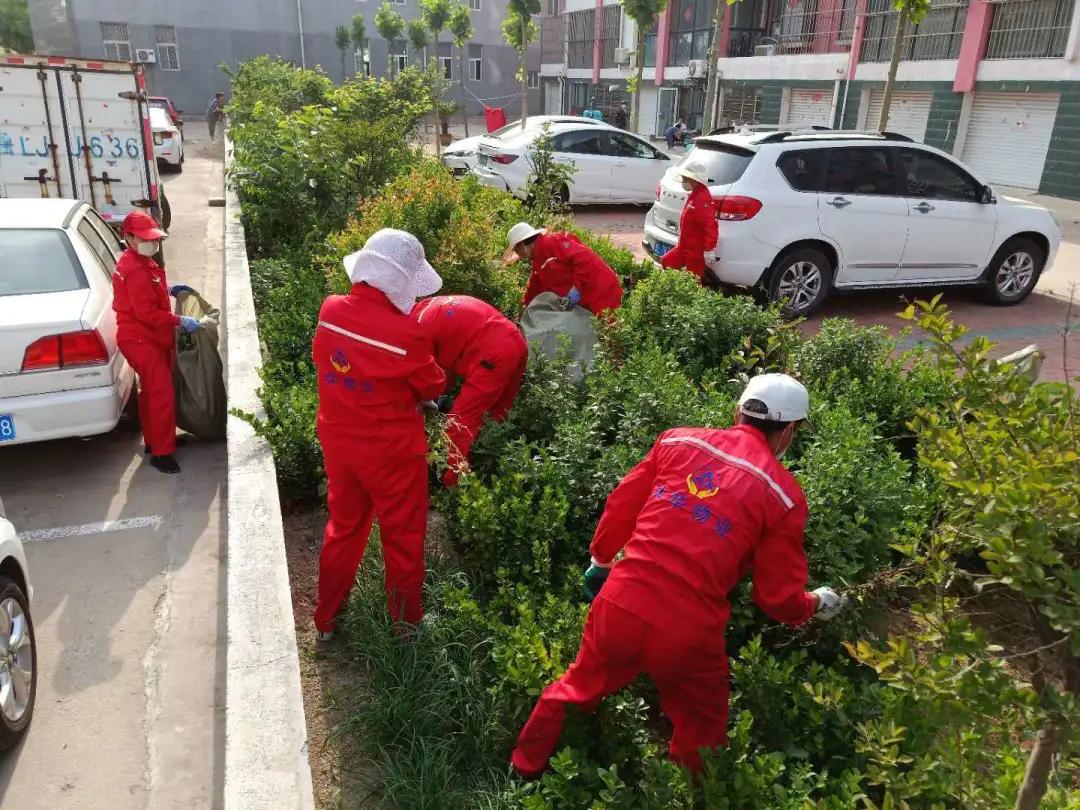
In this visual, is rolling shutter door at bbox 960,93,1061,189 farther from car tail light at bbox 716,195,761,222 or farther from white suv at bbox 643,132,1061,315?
car tail light at bbox 716,195,761,222

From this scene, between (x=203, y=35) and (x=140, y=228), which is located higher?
(x=203, y=35)

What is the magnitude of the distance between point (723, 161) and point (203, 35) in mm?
38434

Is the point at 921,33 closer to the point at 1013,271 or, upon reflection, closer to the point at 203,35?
the point at 1013,271

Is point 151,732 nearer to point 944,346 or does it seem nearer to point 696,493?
point 696,493

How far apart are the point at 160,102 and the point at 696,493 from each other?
79.7ft

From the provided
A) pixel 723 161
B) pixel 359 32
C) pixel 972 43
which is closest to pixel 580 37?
pixel 359 32

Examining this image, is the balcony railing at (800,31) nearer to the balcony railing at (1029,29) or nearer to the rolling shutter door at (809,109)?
the rolling shutter door at (809,109)

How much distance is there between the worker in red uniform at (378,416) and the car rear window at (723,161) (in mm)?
5355

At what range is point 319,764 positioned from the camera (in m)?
3.00

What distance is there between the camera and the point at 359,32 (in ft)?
131

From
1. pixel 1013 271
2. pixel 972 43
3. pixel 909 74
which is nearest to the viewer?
pixel 1013 271

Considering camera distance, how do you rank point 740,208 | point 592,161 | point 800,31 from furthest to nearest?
1. point 800,31
2. point 592,161
3. point 740,208

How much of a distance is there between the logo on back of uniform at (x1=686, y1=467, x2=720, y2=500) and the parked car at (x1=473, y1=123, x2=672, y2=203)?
11580 millimetres

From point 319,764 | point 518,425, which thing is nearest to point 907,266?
point 518,425
